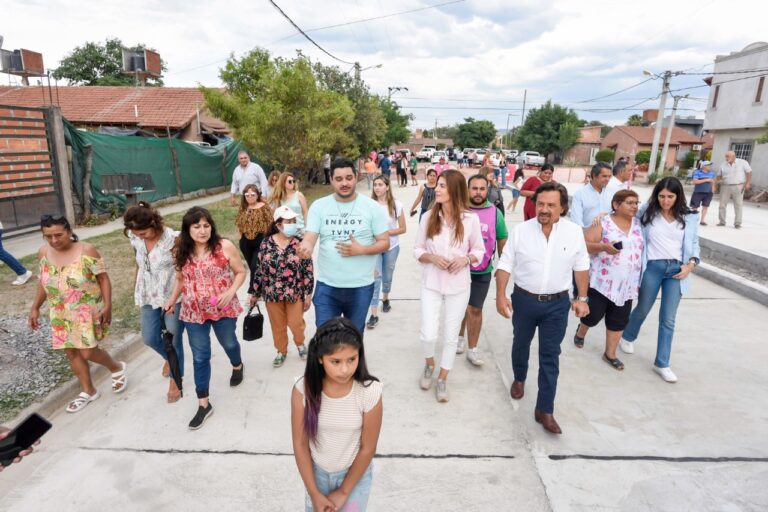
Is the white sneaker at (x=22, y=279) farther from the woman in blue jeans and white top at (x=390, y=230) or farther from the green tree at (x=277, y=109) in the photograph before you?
the green tree at (x=277, y=109)

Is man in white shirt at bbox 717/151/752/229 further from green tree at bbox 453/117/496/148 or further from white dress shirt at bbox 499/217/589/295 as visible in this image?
green tree at bbox 453/117/496/148

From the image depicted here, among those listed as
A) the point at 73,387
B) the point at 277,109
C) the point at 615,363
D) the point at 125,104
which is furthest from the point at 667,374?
the point at 125,104

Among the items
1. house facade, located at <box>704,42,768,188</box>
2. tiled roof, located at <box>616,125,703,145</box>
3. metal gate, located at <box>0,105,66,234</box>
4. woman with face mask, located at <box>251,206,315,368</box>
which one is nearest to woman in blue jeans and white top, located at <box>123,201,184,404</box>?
woman with face mask, located at <box>251,206,315,368</box>

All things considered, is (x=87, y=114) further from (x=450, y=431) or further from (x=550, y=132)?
(x=550, y=132)

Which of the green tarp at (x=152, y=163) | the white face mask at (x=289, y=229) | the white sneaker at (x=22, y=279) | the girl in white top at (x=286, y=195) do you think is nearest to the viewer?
the white face mask at (x=289, y=229)

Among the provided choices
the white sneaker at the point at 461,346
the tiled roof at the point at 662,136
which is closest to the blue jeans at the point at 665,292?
the white sneaker at the point at 461,346

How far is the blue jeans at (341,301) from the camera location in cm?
342

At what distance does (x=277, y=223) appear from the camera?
3.69m

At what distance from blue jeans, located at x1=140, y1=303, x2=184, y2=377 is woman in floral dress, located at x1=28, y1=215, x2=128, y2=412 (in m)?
0.30

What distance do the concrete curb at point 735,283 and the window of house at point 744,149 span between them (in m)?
20.0

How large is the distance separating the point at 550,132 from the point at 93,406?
55505mm

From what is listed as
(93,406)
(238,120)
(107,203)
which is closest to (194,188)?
(238,120)

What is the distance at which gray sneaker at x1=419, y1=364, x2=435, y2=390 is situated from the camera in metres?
3.72

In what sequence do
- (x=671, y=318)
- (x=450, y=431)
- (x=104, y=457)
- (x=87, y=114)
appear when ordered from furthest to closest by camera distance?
(x=87, y=114)
(x=671, y=318)
(x=450, y=431)
(x=104, y=457)
